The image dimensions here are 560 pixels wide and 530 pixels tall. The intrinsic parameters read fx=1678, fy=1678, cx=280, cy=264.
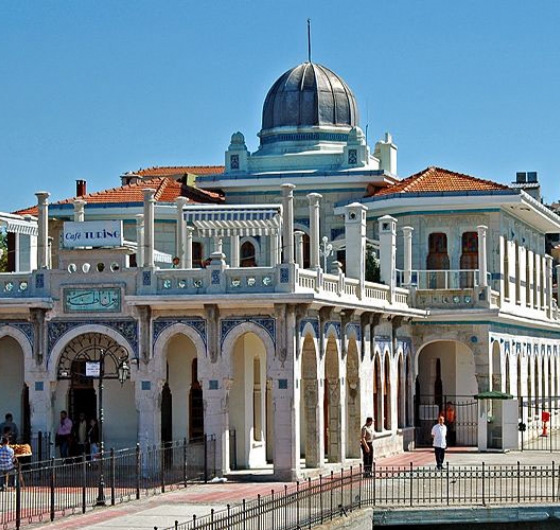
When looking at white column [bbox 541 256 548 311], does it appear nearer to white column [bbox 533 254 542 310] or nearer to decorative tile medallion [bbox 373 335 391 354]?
white column [bbox 533 254 542 310]

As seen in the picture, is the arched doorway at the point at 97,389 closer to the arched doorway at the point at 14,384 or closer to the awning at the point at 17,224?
the arched doorway at the point at 14,384

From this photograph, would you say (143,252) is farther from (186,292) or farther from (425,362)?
(425,362)

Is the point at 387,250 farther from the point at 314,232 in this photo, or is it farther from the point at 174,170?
the point at 174,170

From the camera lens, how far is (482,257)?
1891 inches

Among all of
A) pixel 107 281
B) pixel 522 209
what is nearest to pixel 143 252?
pixel 107 281

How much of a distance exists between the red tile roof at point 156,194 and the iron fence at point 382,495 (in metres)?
16.8

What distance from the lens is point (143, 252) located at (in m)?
37.7

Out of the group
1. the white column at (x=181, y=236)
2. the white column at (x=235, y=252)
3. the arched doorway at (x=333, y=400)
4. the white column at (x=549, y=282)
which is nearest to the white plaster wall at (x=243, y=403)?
the arched doorway at (x=333, y=400)

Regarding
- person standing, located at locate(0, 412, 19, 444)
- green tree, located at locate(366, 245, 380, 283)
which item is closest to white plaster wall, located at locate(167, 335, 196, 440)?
person standing, located at locate(0, 412, 19, 444)

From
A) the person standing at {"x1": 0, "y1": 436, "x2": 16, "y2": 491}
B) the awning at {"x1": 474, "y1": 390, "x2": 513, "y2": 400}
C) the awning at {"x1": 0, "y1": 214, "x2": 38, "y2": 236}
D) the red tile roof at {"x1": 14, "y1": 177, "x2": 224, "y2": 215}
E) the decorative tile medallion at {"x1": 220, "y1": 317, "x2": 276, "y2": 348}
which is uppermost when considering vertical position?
the red tile roof at {"x1": 14, "y1": 177, "x2": 224, "y2": 215}

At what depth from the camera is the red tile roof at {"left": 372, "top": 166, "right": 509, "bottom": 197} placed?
50750mm

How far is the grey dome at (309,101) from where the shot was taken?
178 feet

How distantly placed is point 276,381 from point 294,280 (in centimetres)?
235

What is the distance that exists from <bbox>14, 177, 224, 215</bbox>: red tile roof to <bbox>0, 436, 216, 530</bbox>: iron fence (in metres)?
13.6
